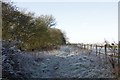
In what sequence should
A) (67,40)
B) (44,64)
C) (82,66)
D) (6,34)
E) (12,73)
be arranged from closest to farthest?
(12,73)
(82,66)
(44,64)
(6,34)
(67,40)

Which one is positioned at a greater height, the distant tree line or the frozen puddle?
the distant tree line

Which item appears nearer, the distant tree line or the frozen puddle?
the frozen puddle

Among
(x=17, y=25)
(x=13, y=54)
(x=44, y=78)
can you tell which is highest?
(x=17, y=25)

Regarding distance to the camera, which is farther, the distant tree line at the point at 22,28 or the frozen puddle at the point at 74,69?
A: the distant tree line at the point at 22,28

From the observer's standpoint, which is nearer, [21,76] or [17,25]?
[21,76]

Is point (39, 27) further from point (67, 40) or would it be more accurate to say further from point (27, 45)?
point (67, 40)

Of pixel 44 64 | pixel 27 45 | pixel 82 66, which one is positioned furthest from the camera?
pixel 27 45

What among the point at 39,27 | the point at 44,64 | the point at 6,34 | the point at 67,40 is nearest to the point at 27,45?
the point at 39,27

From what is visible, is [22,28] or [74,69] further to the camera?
[22,28]

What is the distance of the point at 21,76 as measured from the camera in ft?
62.7

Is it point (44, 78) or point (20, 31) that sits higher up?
point (20, 31)

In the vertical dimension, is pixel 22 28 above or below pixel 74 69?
above

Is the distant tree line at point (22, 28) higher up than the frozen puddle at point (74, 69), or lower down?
higher up

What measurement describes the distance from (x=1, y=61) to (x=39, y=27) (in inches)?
1131
